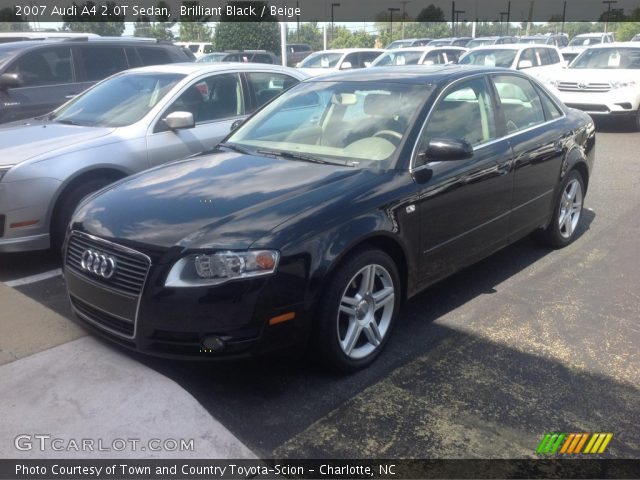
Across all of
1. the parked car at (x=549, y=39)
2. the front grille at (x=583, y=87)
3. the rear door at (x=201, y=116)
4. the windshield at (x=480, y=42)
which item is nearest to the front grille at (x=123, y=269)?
the rear door at (x=201, y=116)

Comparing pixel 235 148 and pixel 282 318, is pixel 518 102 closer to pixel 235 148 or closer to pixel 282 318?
pixel 235 148

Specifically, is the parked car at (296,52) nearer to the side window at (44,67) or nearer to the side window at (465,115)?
the side window at (44,67)

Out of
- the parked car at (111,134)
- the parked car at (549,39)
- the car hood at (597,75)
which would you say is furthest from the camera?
the parked car at (549,39)

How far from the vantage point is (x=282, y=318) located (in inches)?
122

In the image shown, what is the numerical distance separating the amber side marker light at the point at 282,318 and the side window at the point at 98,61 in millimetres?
6540

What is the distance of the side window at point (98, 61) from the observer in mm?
8328

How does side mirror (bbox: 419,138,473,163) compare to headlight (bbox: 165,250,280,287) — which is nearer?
headlight (bbox: 165,250,280,287)

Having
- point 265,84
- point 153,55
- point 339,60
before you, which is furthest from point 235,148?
point 339,60

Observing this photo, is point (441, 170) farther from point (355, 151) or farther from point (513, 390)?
point (513, 390)

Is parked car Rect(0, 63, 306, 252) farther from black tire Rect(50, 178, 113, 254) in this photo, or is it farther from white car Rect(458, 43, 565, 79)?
white car Rect(458, 43, 565, 79)

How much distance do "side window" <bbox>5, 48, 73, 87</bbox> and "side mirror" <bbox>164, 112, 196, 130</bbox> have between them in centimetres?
338

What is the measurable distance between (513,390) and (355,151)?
1.77 metres

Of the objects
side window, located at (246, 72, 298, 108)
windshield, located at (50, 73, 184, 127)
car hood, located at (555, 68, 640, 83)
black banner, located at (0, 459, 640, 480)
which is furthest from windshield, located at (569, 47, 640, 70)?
black banner, located at (0, 459, 640, 480)

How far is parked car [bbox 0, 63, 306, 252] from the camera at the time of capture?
489 cm
